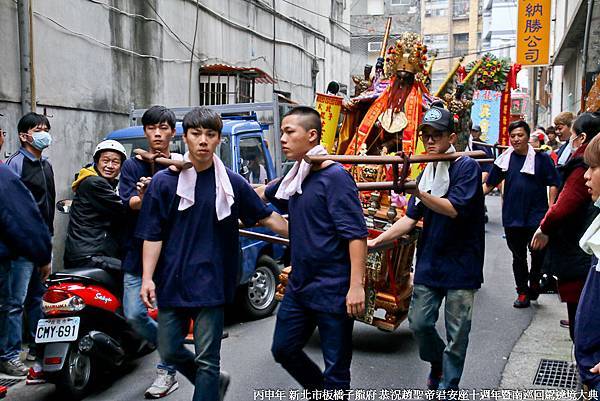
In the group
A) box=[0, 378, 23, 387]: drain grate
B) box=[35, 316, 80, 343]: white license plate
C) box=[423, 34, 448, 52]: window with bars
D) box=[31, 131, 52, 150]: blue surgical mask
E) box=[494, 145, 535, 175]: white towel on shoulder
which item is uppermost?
box=[423, 34, 448, 52]: window with bars

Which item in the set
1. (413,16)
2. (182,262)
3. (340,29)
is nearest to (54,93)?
(182,262)

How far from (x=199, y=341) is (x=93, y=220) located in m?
1.76

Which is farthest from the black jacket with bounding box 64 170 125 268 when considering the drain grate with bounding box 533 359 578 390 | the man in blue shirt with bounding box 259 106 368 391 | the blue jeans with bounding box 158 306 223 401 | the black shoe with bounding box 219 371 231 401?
the drain grate with bounding box 533 359 578 390

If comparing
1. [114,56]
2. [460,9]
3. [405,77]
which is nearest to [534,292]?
[405,77]

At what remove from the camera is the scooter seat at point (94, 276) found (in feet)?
15.8

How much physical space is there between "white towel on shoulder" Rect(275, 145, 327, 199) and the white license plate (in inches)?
75.6

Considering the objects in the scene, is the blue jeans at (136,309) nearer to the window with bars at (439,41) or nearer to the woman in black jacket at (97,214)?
the woman in black jacket at (97,214)

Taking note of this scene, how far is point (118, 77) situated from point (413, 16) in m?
36.8

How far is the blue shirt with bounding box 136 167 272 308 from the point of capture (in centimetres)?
367

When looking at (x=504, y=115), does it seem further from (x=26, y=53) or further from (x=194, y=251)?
(x=194, y=251)

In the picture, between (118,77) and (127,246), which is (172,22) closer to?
(118,77)

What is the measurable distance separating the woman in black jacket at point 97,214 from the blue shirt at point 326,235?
1757 millimetres

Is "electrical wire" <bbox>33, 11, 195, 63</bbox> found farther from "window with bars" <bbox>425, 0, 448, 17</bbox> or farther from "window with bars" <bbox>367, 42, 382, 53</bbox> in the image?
"window with bars" <bbox>425, 0, 448, 17</bbox>

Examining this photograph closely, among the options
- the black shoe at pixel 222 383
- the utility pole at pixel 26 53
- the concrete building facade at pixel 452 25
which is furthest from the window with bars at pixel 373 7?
the black shoe at pixel 222 383
